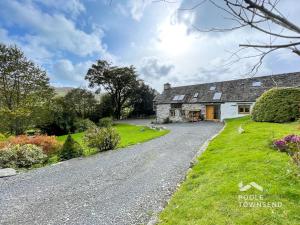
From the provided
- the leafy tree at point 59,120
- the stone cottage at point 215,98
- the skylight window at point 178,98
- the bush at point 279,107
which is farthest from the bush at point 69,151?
the skylight window at point 178,98

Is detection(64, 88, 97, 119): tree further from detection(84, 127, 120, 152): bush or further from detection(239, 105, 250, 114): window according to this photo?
detection(84, 127, 120, 152): bush

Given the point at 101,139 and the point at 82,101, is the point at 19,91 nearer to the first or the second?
the point at 82,101

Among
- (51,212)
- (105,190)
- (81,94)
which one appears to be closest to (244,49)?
(51,212)

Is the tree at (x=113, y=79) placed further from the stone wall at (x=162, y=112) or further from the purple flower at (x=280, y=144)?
the purple flower at (x=280, y=144)

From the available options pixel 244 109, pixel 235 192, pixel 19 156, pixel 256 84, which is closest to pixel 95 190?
pixel 235 192

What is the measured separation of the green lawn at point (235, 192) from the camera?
4.46 metres

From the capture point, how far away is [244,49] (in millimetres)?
1854

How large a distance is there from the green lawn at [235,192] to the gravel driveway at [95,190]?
0.68 m

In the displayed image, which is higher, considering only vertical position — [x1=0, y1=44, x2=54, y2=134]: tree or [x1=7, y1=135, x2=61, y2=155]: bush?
[x1=0, y1=44, x2=54, y2=134]: tree

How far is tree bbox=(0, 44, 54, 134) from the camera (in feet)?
79.9

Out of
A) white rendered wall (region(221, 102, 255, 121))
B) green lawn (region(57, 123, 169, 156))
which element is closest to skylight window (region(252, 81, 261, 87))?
white rendered wall (region(221, 102, 255, 121))

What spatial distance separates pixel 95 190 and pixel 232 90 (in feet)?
87.7

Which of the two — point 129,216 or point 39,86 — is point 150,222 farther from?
point 39,86

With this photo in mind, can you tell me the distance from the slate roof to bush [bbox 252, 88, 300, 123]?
18.2 feet
